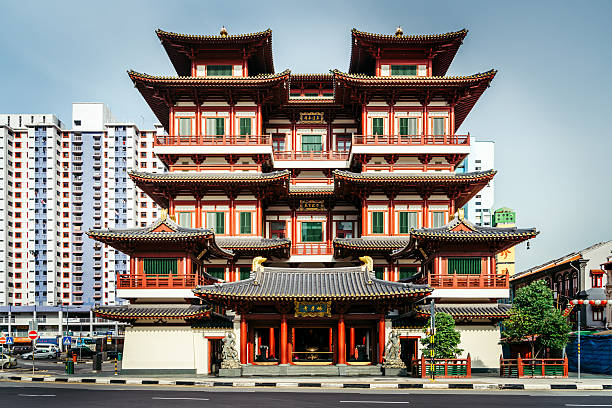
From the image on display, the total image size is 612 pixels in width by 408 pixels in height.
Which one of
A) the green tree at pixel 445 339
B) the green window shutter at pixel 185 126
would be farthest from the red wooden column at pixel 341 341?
the green window shutter at pixel 185 126

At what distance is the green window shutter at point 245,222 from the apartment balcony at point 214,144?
17.1 ft

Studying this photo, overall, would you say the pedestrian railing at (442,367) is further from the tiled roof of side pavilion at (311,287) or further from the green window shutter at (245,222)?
the green window shutter at (245,222)

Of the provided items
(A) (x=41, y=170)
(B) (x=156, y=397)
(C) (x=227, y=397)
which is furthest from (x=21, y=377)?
(A) (x=41, y=170)

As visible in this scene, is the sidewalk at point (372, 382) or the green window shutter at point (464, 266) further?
the green window shutter at point (464, 266)

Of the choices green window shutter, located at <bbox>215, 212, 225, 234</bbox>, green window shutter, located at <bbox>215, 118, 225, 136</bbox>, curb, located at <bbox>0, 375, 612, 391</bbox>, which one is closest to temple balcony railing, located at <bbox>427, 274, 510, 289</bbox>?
curb, located at <bbox>0, 375, 612, 391</bbox>

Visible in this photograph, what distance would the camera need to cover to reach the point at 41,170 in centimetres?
11850

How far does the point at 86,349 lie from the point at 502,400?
203ft

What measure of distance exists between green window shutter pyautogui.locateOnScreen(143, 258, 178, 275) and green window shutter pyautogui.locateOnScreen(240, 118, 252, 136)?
13695 mm

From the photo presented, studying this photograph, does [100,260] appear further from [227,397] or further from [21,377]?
[227,397]

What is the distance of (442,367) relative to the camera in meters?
33.5

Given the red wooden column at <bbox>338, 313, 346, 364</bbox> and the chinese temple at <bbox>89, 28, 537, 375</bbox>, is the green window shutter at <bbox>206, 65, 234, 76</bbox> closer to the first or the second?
the chinese temple at <bbox>89, 28, 537, 375</bbox>

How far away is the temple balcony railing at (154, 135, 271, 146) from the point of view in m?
45.2

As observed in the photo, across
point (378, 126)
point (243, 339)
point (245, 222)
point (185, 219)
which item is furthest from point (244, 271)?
point (378, 126)

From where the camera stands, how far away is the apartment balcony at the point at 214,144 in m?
44.9
